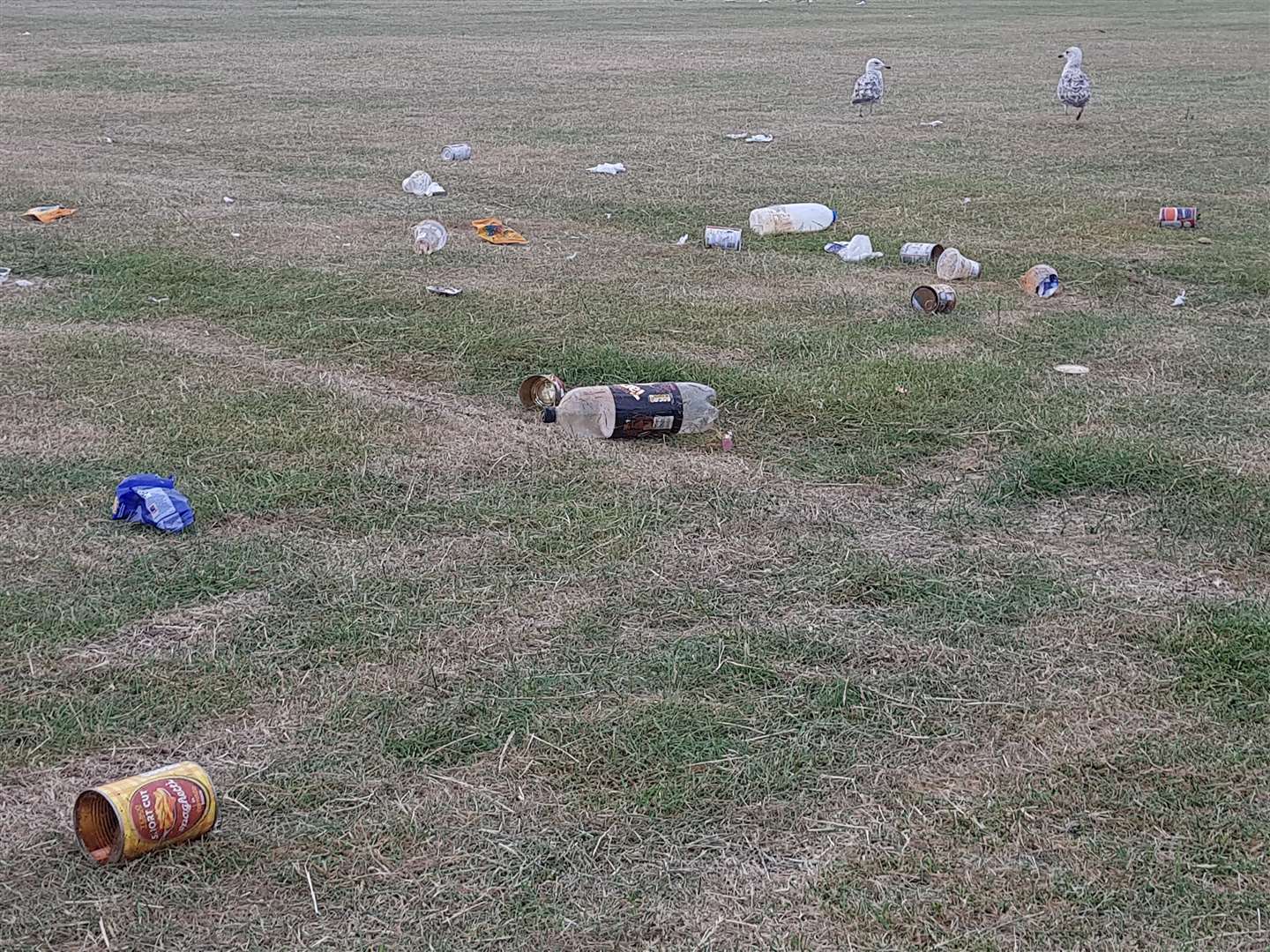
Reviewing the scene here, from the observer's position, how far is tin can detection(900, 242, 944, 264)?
7484 mm

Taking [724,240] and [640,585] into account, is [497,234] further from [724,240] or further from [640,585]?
[640,585]

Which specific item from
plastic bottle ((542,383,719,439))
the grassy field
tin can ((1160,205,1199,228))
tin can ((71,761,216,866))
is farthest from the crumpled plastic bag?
tin can ((71,761,216,866))

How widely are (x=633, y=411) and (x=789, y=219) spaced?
3.93 metres

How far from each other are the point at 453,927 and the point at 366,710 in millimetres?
769

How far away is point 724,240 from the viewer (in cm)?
782

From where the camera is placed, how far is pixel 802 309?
6559 mm

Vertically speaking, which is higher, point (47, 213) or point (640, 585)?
point (47, 213)

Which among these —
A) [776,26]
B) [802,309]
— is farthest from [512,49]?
[802,309]

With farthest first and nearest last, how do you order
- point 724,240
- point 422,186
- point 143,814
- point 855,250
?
point 422,186, point 724,240, point 855,250, point 143,814

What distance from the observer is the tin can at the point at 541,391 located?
5.09m

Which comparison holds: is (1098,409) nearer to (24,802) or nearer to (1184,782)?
(1184,782)

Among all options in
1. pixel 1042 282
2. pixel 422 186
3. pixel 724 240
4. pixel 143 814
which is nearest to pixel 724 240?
pixel 724 240

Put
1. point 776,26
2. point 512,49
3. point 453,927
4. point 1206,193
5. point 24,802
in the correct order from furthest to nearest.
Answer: point 776,26, point 512,49, point 1206,193, point 24,802, point 453,927

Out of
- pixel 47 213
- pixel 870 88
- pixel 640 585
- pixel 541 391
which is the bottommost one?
pixel 640 585
